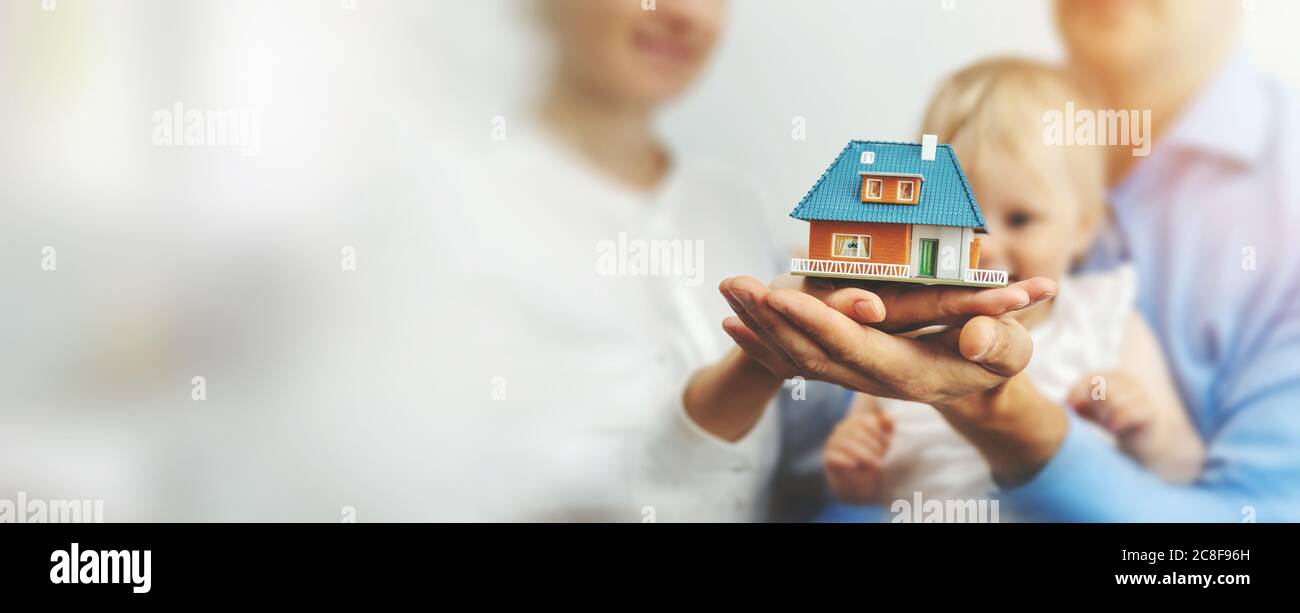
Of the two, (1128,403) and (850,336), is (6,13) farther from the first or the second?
(1128,403)

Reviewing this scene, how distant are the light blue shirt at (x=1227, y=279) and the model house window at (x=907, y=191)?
1.09m

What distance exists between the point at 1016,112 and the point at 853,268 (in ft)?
3.36

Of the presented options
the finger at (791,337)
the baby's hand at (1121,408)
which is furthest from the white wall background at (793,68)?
the finger at (791,337)

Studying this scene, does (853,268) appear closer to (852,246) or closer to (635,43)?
(852,246)

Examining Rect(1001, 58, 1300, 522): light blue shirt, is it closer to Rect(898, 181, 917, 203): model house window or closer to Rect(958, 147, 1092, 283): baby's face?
Rect(958, 147, 1092, 283): baby's face

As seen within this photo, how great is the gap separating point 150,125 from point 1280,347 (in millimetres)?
2475

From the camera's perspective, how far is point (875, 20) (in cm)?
237

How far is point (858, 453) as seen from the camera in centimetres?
229

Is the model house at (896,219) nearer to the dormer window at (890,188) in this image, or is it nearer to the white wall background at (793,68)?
the dormer window at (890,188)

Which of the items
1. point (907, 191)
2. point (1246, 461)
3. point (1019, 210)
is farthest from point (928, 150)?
point (1246, 461)

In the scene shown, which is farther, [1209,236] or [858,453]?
[1209,236]

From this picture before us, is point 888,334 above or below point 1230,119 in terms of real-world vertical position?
below

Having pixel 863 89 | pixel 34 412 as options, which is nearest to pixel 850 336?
pixel 863 89

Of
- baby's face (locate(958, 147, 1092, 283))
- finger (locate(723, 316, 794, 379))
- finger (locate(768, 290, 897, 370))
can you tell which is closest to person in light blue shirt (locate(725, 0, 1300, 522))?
baby's face (locate(958, 147, 1092, 283))
